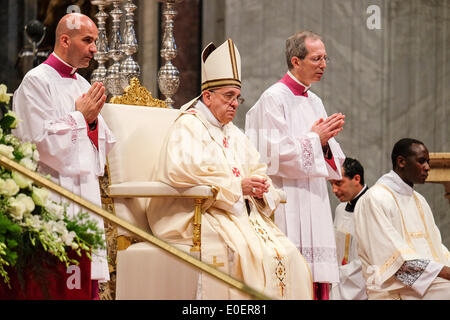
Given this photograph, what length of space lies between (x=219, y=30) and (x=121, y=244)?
404 cm

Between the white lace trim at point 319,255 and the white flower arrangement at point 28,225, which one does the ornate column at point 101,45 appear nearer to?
the white lace trim at point 319,255

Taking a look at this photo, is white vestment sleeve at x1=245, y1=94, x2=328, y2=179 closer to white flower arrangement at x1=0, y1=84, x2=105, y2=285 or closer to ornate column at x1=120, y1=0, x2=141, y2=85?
ornate column at x1=120, y1=0, x2=141, y2=85

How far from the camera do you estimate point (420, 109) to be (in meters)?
9.00

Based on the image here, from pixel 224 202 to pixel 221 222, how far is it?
11 centimetres

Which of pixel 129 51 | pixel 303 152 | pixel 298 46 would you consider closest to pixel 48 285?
pixel 303 152

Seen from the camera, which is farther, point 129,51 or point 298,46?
point 129,51

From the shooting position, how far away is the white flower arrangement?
3.30m

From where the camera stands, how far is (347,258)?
8.09 meters

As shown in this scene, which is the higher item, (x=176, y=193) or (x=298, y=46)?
(x=298, y=46)

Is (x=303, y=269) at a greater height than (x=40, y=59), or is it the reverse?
(x=40, y=59)

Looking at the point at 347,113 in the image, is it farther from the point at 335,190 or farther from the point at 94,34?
the point at 94,34

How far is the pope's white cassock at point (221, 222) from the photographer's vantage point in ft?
17.2

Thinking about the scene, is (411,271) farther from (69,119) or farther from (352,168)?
(69,119)

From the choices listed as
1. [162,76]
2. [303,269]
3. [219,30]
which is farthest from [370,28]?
[303,269]
